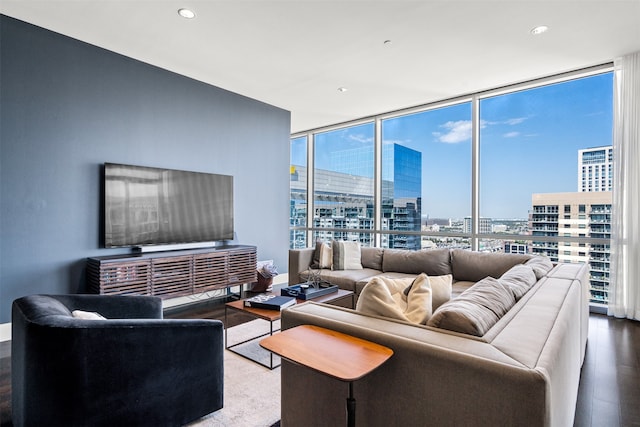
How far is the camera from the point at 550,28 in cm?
295

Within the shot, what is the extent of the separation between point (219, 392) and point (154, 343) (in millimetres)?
519

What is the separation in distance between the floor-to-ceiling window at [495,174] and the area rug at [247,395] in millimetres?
3413

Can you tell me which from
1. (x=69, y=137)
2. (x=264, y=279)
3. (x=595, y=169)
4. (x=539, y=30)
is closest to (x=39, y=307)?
(x=69, y=137)

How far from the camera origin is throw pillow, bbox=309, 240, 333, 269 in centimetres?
439

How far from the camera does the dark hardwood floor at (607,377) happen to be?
1894 mm

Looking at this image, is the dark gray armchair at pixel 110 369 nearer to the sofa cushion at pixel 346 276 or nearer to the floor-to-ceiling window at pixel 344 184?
the sofa cushion at pixel 346 276

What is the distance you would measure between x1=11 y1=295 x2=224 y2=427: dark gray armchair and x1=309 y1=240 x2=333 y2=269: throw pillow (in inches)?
101

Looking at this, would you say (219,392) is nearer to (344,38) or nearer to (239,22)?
(239,22)

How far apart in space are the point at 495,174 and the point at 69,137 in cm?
491

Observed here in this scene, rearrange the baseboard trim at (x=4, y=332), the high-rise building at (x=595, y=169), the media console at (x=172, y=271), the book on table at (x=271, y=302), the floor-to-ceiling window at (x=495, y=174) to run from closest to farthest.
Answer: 1. the book on table at (x=271, y=302)
2. the baseboard trim at (x=4, y=332)
3. the media console at (x=172, y=271)
4. the high-rise building at (x=595, y=169)
5. the floor-to-ceiling window at (x=495, y=174)

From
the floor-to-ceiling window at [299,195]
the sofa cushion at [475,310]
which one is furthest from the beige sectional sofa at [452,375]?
the floor-to-ceiling window at [299,195]

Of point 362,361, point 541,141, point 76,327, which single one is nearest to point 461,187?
point 541,141

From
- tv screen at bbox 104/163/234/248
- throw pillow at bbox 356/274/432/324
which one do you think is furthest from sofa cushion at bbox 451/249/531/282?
tv screen at bbox 104/163/234/248

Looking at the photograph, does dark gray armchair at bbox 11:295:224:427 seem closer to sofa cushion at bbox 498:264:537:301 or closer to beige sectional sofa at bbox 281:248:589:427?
beige sectional sofa at bbox 281:248:589:427
